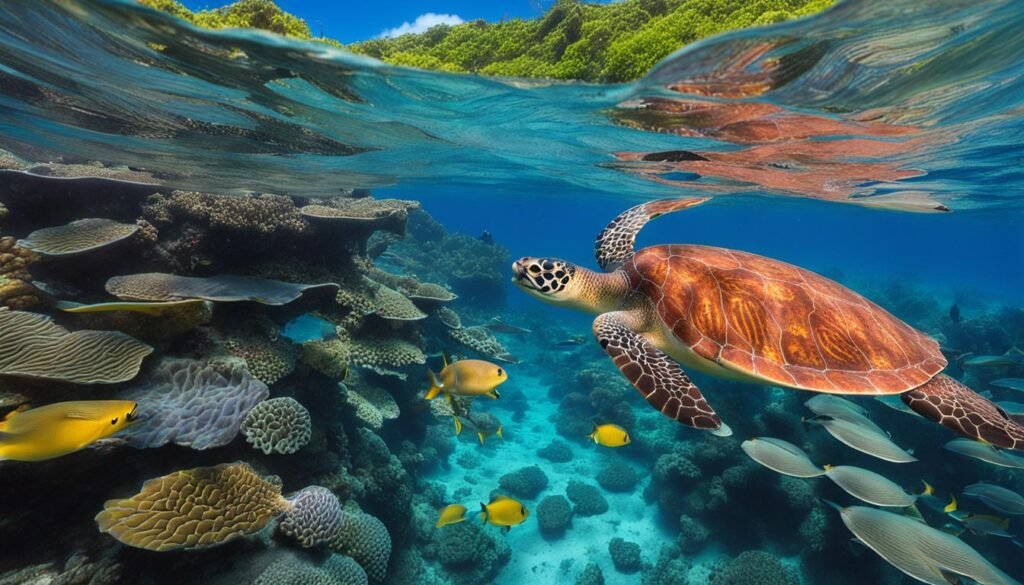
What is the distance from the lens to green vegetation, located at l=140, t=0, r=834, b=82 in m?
5.57

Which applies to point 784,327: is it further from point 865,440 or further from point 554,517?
point 554,517

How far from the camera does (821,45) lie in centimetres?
559

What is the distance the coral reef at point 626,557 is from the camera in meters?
7.77

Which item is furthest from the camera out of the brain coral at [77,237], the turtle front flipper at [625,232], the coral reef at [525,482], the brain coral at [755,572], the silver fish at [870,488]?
the coral reef at [525,482]

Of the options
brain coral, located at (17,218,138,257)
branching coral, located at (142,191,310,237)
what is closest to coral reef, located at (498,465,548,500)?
branching coral, located at (142,191,310,237)

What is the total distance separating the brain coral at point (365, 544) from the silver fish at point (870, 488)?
5.63m

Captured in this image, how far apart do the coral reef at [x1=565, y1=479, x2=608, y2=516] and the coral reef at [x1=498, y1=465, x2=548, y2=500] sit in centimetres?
66

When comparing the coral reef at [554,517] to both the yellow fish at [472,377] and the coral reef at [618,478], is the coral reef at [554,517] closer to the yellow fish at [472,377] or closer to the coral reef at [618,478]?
the coral reef at [618,478]

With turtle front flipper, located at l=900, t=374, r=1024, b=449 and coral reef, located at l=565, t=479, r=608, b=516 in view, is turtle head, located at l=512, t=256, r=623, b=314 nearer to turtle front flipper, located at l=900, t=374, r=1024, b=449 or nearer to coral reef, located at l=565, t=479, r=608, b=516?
turtle front flipper, located at l=900, t=374, r=1024, b=449

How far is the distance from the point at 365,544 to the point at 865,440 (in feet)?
20.5

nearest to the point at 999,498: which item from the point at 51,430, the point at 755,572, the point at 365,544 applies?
the point at 755,572

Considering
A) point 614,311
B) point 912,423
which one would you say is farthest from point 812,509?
point 614,311

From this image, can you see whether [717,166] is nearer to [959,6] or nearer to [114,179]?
[959,6]

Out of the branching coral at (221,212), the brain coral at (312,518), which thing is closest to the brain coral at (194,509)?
the brain coral at (312,518)
